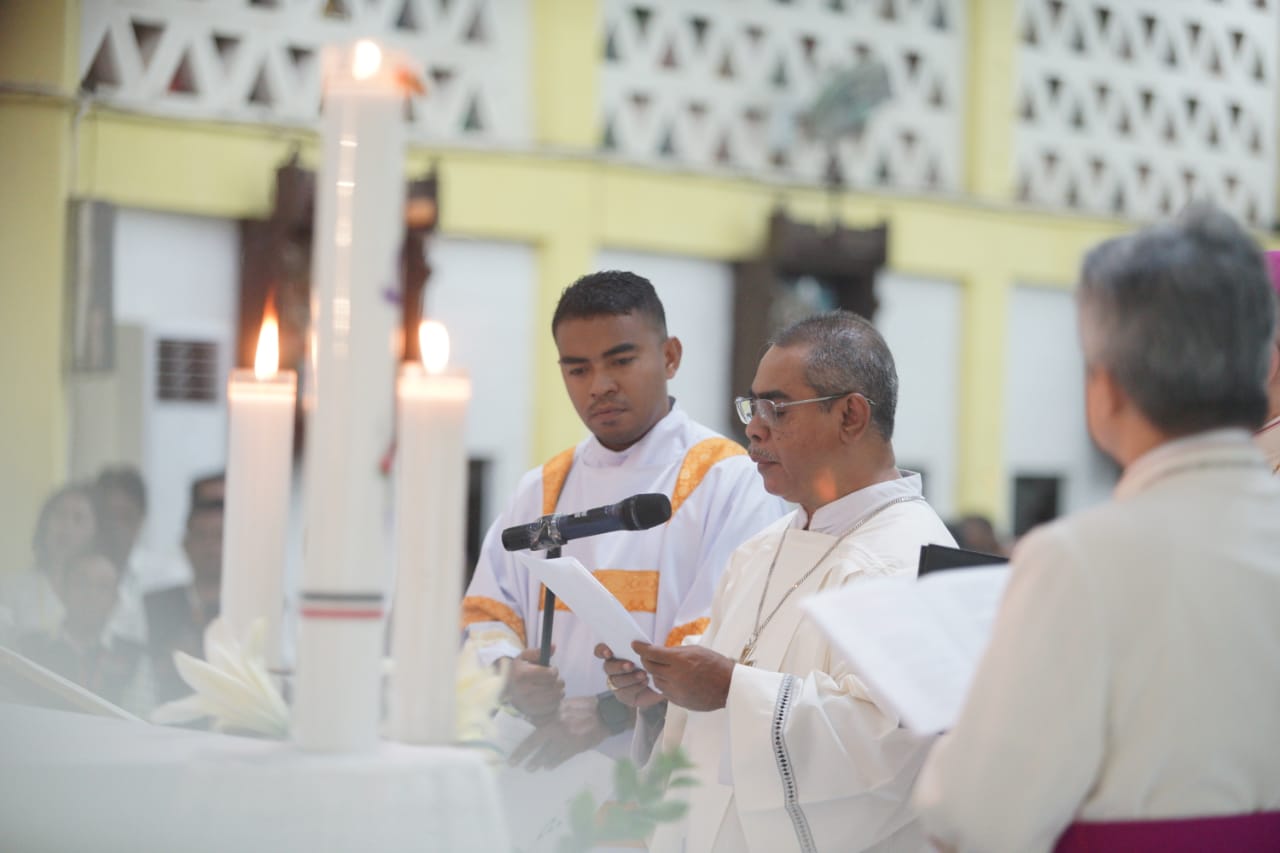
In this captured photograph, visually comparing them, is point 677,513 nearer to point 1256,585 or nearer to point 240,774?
point 1256,585

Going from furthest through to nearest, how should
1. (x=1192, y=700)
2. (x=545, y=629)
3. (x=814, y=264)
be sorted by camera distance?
(x=814, y=264)
(x=545, y=629)
(x=1192, y=700)

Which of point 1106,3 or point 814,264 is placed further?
point 1106,3

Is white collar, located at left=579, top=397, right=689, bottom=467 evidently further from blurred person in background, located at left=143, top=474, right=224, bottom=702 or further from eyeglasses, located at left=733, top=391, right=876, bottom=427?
blurred person in background, located at left=143, top=474, right=224, bottom=702

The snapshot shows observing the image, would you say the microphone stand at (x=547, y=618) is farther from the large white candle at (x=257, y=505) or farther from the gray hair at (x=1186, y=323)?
the gray hair at (x=1186, y=323)

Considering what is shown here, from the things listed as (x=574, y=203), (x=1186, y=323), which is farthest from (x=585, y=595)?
(x=574, y=203)

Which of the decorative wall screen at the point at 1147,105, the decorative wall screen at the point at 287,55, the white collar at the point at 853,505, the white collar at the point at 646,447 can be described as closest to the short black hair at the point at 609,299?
the white collar at the point at 646,447

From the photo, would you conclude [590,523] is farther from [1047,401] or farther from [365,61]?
[1047,401]

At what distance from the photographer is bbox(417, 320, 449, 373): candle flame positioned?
1.39 meters

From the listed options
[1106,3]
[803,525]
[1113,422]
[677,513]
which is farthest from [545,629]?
[1106,3]

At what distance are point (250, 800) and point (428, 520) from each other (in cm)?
27

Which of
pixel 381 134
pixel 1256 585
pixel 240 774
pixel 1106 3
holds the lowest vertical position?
pixel 240 774

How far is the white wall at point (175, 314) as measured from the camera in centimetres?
747

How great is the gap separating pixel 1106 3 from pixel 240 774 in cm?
1052

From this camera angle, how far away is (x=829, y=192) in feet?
31.3
